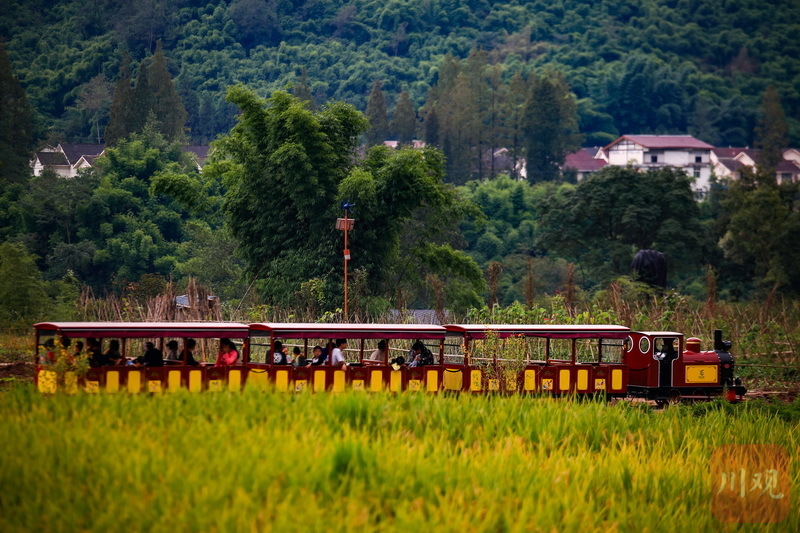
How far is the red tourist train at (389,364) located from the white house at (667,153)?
102223 mm

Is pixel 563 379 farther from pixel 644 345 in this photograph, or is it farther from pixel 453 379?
pixel 453 379

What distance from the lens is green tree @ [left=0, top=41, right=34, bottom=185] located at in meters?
78.9

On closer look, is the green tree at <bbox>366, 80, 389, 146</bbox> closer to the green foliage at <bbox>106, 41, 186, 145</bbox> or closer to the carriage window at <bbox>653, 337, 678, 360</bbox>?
the green foliage at <bbox>106, 41, 186, 145</bbox>

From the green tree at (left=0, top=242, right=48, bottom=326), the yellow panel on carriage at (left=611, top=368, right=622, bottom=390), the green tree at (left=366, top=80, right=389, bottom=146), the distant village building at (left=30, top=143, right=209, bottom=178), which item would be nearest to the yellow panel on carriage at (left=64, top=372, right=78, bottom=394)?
the yellow panel on carriage at (left=611, top=368, right=622, bottom=390)

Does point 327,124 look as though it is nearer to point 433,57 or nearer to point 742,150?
point 742,150

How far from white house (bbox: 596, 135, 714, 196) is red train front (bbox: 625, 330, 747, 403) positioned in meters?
102

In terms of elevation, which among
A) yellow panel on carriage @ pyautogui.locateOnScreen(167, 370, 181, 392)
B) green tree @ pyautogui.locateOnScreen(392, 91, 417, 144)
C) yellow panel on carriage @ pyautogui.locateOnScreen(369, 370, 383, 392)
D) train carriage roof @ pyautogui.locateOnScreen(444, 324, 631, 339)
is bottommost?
yellow panel on carriage @ pyautogui.locateOnScreen(369, 370, 383, 392)

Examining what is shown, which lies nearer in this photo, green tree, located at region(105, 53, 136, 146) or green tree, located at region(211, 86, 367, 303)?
green tree, located at region(211, 86, 367, 303)

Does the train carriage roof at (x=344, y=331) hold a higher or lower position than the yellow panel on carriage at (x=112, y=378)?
higher

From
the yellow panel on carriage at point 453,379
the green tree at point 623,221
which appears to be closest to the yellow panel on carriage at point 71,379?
the yellow panel on carriage at point 453,379

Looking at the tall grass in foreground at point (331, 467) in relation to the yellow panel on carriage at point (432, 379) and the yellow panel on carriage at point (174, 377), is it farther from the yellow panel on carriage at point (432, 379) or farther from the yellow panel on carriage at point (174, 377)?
the yellow panel on carriage at point (432, 379)

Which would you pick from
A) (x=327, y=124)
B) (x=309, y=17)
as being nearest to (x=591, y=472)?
(x=327, y=124)

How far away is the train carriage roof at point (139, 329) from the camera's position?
1855 cm

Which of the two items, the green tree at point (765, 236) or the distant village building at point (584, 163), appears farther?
the distant village building at point (584, 163)
